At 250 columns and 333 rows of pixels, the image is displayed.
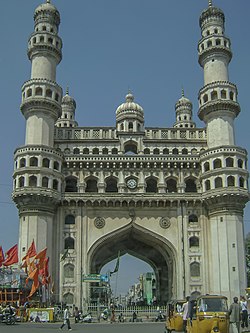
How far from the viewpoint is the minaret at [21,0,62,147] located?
52.3 m

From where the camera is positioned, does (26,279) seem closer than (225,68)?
Yes

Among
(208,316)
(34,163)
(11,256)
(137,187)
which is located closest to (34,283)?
(11,256)

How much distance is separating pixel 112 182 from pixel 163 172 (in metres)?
5.87

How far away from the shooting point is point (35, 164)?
167ft

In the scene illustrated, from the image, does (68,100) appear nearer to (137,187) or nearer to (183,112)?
(183,112)

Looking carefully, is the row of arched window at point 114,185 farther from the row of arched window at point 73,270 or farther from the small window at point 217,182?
the row of arched window at point 73,270

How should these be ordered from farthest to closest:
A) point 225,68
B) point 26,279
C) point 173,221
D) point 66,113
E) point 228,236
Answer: point 66,113 < point 225,68 < point 173,221 < point 228,236 < point 26,279

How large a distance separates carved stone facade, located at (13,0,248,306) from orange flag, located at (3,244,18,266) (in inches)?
126

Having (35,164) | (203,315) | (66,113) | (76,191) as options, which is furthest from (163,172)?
(203,315)

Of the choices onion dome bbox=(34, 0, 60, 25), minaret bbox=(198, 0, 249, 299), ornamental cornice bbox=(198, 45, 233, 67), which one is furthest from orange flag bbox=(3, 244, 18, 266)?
ornamental cornice bbox=(198, 45, 233, 67)

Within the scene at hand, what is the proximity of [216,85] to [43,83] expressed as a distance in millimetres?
19000

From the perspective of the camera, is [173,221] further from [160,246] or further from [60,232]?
[60,232]

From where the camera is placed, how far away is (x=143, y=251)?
58.9 metres

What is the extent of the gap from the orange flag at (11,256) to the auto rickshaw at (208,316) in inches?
1050
